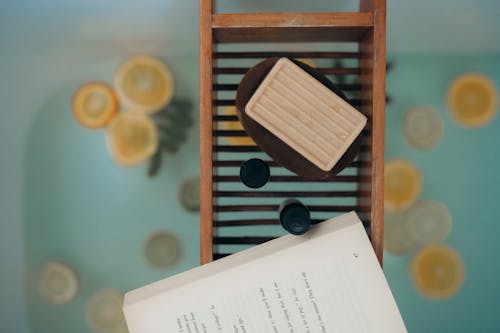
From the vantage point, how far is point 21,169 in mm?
1104

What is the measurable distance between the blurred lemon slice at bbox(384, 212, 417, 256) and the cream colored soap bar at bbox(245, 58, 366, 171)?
395mm

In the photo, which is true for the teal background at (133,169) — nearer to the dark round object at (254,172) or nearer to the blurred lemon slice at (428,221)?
the blurred lemon slice at (428,221)

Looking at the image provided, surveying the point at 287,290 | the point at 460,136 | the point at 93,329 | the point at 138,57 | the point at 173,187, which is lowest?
the point at 93,329

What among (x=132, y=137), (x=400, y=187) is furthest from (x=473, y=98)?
(x=132, y=137)

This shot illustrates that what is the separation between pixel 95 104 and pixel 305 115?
21.3 inches

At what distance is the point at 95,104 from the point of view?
1.08 m

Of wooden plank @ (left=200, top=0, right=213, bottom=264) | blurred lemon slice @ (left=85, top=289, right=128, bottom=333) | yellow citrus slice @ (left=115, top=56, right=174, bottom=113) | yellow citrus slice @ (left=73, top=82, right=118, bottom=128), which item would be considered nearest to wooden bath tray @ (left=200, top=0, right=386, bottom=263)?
wooden plank @ (left=200, top=0, right=213, bottom=264)

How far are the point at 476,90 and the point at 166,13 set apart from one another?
2.27 ft

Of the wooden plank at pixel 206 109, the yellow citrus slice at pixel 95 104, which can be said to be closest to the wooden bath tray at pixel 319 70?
the wooden plank at pixel 206 109

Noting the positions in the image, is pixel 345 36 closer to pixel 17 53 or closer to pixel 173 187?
pixel 173 187

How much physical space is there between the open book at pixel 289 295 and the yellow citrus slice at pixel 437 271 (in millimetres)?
349

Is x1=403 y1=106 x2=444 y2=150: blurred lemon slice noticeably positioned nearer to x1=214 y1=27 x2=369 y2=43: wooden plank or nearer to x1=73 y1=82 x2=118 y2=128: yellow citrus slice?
x1=214 y1=27 x2=369 y2=43: wooden plank

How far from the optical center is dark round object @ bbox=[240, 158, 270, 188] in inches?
30.2

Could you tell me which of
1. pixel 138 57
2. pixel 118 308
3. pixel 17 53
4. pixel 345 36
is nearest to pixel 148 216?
pixel 118 308
